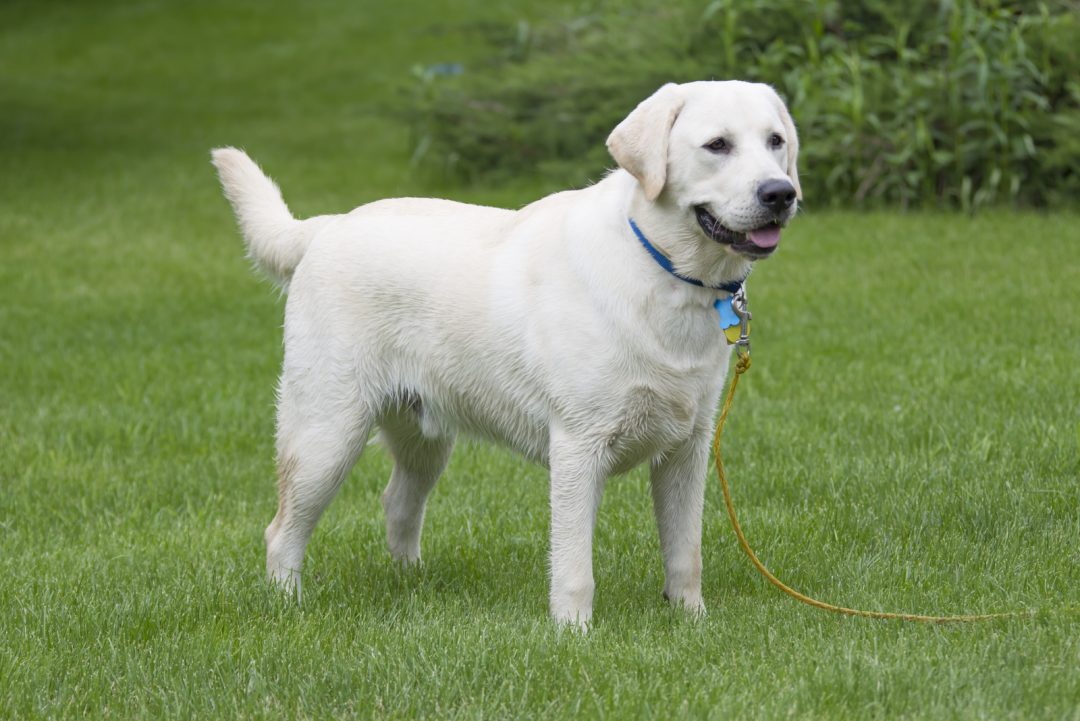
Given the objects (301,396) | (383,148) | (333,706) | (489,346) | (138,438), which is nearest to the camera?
(333,706)

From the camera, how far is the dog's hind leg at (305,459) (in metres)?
4.77

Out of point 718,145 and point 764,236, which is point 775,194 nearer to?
point 764,236

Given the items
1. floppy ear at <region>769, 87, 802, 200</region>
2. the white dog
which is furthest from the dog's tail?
floppy ear at <region>769, 87, 802, 200</region>

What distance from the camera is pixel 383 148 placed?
56.4 ft

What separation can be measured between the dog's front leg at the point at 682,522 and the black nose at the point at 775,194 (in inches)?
36.4

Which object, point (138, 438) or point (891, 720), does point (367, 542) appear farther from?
point (891, 720)

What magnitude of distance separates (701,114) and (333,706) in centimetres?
193

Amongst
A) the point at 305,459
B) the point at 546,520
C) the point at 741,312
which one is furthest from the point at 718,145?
the point at 546,520

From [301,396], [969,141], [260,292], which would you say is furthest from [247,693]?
[969,141]

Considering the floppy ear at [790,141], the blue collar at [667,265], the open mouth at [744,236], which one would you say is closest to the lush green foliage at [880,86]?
the floppy ear at [790,141]

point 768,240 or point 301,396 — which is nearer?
point 768,240

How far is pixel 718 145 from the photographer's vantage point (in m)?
4.08

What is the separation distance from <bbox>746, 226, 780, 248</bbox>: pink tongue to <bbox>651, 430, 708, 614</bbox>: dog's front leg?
0.80 meters

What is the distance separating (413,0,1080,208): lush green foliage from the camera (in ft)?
35.3
